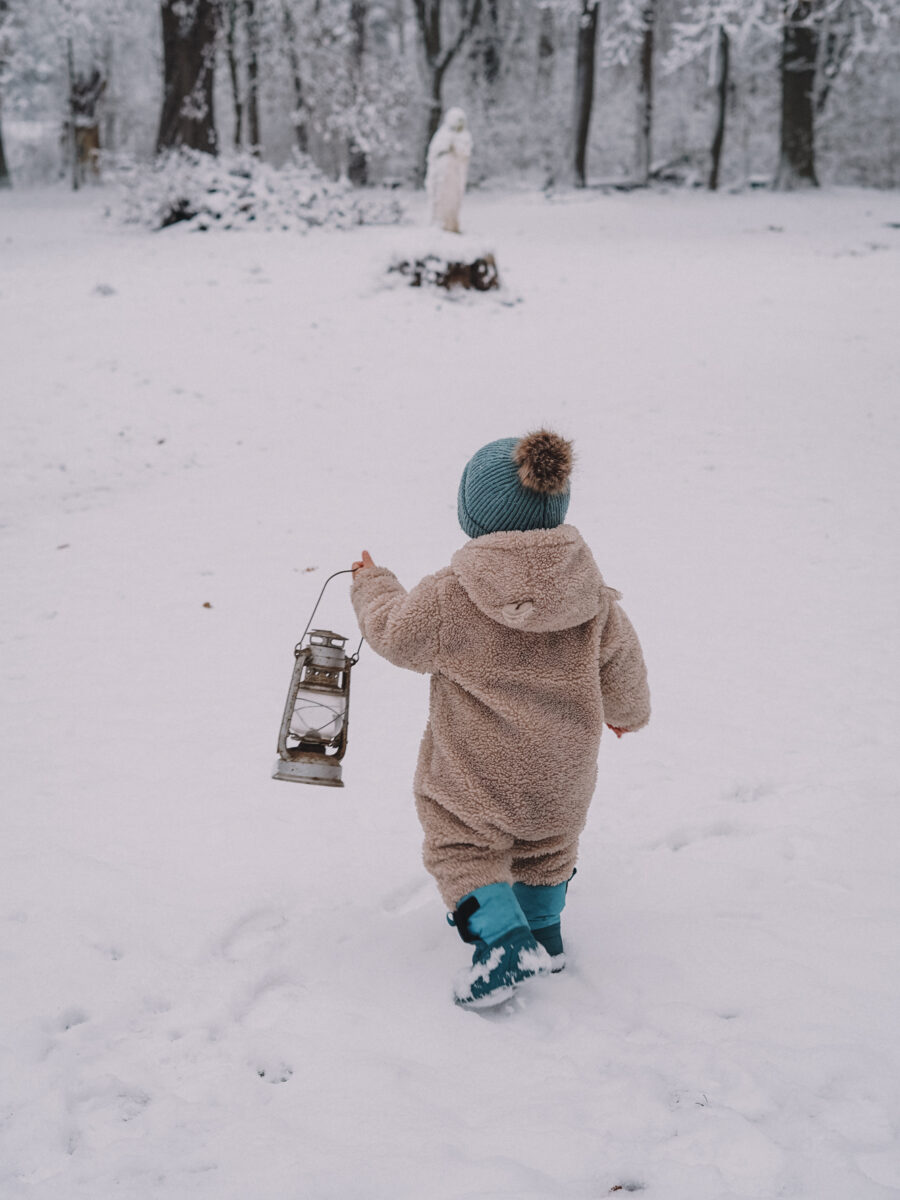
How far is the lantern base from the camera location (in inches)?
90.6

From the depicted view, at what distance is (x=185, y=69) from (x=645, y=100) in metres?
12.6

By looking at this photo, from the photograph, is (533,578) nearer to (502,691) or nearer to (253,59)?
(502,691)

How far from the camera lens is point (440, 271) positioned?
11.2 meters

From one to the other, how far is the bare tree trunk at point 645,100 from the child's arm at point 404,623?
23612 millimetres

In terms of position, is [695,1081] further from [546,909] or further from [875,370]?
[875,370]

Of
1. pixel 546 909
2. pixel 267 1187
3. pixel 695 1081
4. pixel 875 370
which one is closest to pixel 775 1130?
pixel 695 1081

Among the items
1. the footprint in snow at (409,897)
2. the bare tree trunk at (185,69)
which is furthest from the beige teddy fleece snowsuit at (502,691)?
the bare tree trunk at (185,69)

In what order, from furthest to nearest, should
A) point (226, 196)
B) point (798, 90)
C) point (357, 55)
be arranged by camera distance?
1. point (357, 55)
2. point (798, 90)
3. point (226, 196)

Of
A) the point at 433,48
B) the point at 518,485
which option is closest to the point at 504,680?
the point at 518,485

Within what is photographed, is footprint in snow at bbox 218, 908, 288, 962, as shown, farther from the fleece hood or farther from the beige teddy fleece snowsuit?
the fleece hood

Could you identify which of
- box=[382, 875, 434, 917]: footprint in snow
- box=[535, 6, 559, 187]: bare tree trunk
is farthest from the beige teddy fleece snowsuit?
box=[535, 6, 559, 187]: bare tree trunk

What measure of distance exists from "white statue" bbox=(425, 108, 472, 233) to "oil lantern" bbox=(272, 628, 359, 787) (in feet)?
35.9

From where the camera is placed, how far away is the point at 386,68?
85.7 feet

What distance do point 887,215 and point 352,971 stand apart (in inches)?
760
